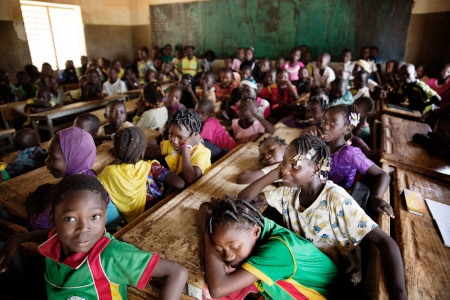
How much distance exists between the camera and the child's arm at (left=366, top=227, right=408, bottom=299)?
900 mm

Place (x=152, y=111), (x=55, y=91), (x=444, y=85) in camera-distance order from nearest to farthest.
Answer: (x=152, y=111) < (x=444, y=85) < (x=55, y=91)

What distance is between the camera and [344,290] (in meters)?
1.21

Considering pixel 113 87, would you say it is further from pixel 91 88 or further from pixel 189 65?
pixel 189 65

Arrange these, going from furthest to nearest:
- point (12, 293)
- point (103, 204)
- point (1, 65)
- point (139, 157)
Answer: point (1, 65), point (12, 293), point (139, 157), point (103, 204)

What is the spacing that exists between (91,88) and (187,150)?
3908 mm

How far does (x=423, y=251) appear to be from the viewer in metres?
1.07

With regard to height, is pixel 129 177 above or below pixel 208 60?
below

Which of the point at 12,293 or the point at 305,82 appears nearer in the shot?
the point at 12,293

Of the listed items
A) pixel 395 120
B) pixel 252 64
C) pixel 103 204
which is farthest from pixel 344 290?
pixel 252 64

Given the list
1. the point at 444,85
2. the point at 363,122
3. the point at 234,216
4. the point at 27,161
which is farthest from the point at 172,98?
the point at 444,85

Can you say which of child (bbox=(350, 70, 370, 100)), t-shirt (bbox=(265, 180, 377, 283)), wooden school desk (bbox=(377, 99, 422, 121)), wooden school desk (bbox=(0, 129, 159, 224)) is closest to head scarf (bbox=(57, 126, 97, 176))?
A: wooden school desk (bbox=(0, 129, 159, 224))

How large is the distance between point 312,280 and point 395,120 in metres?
2.36

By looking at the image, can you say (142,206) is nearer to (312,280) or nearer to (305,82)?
(312,280)

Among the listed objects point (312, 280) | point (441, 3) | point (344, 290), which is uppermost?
point (441, 3)
